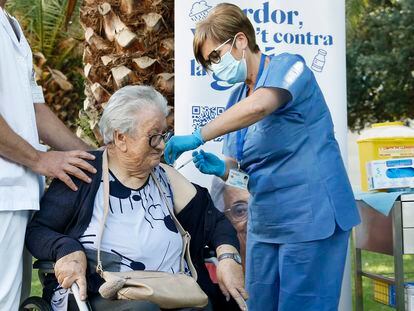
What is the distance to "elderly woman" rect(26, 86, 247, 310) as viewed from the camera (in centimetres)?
282

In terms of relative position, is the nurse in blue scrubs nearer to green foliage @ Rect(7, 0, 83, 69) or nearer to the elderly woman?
the elderly woman

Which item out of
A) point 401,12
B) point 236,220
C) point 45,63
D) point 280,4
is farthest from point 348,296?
point 401,12

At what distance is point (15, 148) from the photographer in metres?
2.69

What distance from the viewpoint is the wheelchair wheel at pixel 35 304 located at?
2713 mm

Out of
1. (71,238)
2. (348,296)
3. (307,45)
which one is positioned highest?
(307,45)

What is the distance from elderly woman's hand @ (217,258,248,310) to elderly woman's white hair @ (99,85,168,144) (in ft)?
2.06

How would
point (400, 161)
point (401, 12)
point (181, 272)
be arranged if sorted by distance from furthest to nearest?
point (401, 12) < point (400, 161) < point (181, 272)

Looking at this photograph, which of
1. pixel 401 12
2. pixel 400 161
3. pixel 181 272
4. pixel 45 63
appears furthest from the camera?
pixel 401 12

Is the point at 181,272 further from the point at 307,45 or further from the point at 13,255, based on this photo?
the point at 307,45

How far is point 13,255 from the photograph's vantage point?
9.00 feet

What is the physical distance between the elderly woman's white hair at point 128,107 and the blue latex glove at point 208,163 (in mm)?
528

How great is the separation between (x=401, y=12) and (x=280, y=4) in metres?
13.0

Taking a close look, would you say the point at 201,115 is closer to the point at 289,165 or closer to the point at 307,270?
the point at 289,165

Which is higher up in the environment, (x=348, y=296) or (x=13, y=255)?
(x=13, y=255)
